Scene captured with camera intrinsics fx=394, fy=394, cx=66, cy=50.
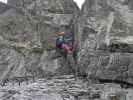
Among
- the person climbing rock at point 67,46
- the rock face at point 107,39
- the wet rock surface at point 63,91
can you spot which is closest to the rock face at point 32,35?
the person climbing rock at point 67,46

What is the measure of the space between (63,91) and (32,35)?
733cm

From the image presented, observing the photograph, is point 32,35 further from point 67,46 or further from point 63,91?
point 63,91

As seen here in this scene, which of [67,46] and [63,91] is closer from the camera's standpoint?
[63,91]

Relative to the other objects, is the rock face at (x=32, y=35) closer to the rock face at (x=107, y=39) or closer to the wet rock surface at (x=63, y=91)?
the rock face at (x=107, y=39)

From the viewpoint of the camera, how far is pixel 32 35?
73.0 ft

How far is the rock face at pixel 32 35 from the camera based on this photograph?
66.6 ft

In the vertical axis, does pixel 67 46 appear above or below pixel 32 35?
below

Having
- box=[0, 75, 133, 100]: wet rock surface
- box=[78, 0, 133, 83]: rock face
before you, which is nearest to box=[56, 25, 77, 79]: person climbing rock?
box=[78, 0, 133, 83]: rock face

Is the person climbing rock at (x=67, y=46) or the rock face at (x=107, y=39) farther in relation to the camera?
the person climbing rock at (x=67, y=46)

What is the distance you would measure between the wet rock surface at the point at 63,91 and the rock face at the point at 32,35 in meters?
2.89

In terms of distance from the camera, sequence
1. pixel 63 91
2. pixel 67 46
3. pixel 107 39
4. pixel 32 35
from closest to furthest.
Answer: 1. pixel 63 91
2. pixel 107 39
3. pixel 67 46
4. pixel 32 35

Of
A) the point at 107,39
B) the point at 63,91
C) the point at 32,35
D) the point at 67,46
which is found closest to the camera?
the point at 63,91

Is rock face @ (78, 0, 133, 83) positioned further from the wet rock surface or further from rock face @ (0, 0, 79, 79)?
rock face @ (0, 0, 79, 79)

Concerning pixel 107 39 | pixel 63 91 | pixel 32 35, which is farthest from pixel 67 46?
pixel 63 91
